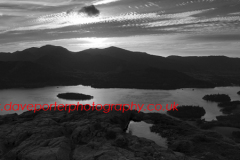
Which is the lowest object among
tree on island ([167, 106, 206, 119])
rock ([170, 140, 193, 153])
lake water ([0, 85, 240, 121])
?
lake water ([0, 85, 240, 121])

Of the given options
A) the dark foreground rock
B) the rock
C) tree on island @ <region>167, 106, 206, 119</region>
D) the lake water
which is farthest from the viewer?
the lake water

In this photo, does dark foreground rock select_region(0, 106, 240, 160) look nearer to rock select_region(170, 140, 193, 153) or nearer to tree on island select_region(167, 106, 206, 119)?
rock select_region(170, 140, 193, 153)

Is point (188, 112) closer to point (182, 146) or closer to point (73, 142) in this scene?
point (182, 146)

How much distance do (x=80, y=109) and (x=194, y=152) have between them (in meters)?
17.1

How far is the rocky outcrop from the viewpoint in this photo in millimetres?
16297

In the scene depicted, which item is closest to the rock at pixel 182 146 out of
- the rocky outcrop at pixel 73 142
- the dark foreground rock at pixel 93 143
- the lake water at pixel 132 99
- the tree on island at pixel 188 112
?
the dark foreground rock at pixel 93 143

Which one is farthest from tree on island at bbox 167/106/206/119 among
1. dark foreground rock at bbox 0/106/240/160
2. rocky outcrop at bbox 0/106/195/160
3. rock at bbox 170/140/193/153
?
rock at bbox 170/140/193/153

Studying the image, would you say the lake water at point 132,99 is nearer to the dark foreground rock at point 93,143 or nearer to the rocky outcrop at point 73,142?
the dark foreground rock at point 93,143

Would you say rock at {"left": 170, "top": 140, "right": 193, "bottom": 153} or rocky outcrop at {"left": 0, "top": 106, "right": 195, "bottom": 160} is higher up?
rocky outcrop at {"left": 0, "top": 106, "right": 195, "bottom": 160}

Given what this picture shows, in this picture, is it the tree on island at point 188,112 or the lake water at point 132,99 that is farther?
the lake water at point 132,99

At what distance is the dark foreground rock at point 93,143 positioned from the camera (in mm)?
16469

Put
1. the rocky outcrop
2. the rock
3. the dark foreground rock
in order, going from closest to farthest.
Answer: the rocky outcrop
the dark foreground rock
the rock

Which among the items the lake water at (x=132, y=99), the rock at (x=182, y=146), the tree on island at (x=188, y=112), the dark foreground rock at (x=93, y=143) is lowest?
the lake water at (x=132, y=99)

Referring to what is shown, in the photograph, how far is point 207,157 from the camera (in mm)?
17766
